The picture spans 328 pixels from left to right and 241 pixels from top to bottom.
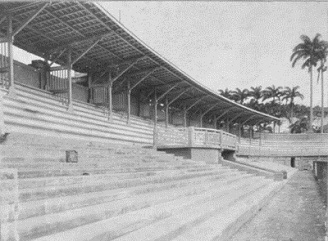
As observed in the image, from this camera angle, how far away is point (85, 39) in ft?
43.3

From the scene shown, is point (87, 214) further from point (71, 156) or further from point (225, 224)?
point (225, 224)

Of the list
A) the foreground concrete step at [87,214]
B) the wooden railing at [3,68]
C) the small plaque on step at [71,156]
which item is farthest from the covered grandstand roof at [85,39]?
the foreground concrete step at [87,214]

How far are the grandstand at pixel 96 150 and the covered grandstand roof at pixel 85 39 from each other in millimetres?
A: 49

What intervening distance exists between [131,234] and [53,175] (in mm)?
1886

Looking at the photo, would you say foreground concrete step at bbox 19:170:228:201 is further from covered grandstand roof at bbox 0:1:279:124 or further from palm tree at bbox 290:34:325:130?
palm tree at bbox 290:34:325:130

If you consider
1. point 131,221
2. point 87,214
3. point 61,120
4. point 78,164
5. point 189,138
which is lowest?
point 131,221

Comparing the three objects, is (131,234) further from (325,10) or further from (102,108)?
(102,108)

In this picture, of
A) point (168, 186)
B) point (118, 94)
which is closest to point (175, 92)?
point (118, 94)

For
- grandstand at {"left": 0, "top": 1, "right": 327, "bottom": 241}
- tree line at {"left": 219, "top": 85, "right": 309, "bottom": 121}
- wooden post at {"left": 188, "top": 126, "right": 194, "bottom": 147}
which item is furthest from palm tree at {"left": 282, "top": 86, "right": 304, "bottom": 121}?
wooden post at {"left": 188, "top": 126, "right": 194, "bottom": 147}

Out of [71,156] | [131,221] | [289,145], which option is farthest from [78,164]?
A: [289,145]

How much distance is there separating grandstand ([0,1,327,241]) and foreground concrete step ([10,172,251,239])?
0.01 metres

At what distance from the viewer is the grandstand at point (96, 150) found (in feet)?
15.4

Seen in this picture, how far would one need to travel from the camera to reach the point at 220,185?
11.2 meters

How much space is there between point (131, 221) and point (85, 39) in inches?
372
